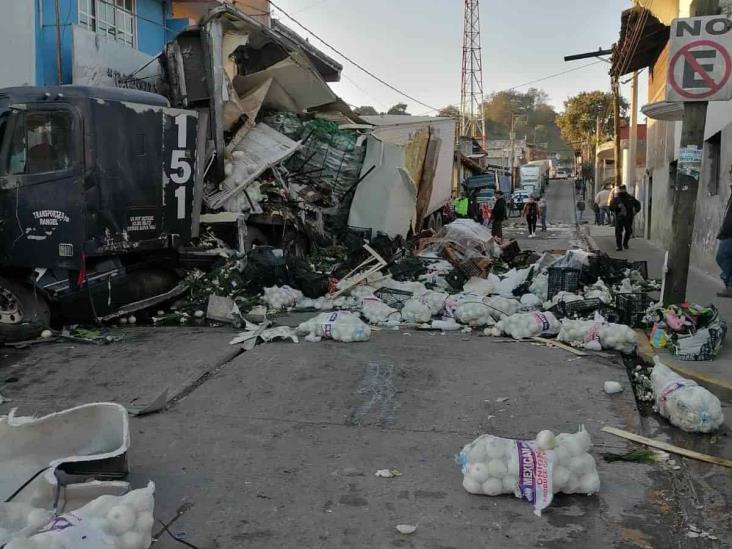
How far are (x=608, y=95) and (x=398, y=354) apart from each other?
183 feet

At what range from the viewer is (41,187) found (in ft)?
23.4

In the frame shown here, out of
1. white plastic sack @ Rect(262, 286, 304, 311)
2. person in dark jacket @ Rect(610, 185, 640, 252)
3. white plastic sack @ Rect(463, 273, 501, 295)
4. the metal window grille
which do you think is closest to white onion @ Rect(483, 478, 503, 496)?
white plastic sack @ Rect(262, 286, 304, 311)

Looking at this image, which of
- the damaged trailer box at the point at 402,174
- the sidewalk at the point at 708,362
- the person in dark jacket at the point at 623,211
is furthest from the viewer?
the person in dark jacket at the point at 623,211

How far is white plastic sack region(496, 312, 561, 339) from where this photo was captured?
7199 mm

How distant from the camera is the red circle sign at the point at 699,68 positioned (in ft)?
21.2

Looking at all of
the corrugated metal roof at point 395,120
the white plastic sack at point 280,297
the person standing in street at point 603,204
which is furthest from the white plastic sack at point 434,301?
the person standing in street at point 603,204

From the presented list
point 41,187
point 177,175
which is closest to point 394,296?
point 177,175

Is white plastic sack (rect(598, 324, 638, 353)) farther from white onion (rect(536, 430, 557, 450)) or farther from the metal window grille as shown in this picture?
the metal window grille

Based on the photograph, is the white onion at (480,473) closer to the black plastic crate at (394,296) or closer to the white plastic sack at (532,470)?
the white plastic sack at (532,470)

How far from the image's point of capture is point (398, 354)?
6574 millimetres

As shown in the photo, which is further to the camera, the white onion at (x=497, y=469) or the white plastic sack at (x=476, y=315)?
the white plastic sack at (x=476, y=315)

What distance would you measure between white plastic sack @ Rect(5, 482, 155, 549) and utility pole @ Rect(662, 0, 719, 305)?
5.76 m

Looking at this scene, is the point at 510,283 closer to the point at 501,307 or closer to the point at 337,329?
the point at 501,307

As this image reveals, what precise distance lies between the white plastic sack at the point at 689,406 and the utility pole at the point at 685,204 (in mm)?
2387
